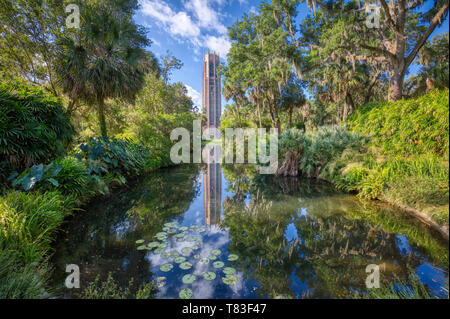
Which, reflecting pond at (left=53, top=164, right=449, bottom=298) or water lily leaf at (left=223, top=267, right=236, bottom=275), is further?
water lily leaf at (left=223, top=267, right=236, bottom=275)

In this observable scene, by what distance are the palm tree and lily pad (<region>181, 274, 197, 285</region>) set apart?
845cm

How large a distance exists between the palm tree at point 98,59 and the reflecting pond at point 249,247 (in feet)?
17.7

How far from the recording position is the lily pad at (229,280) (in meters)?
2.08

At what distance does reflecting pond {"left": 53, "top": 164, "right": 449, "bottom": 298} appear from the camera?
2.08 meters

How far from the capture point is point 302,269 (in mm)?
2336

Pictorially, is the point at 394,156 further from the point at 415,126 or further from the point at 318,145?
the point at 318,145

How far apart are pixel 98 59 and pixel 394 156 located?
450 inches

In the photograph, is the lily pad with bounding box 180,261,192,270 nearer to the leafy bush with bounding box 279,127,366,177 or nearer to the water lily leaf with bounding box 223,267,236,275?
the water lily leaf with bounding box 223,267,236,275

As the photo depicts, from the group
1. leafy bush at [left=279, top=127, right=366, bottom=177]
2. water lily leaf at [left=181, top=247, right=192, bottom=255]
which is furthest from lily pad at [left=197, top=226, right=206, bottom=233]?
leafy bush at [left=279, top=127, right=366, bottom=177]

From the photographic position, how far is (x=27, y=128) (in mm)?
3854

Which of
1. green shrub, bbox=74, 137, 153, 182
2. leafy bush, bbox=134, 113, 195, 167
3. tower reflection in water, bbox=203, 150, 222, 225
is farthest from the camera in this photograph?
leafy bush, bbox=134, 113, 195, 167

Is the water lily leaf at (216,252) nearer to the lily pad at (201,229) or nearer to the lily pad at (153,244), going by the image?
the lily pad at (201,229)
